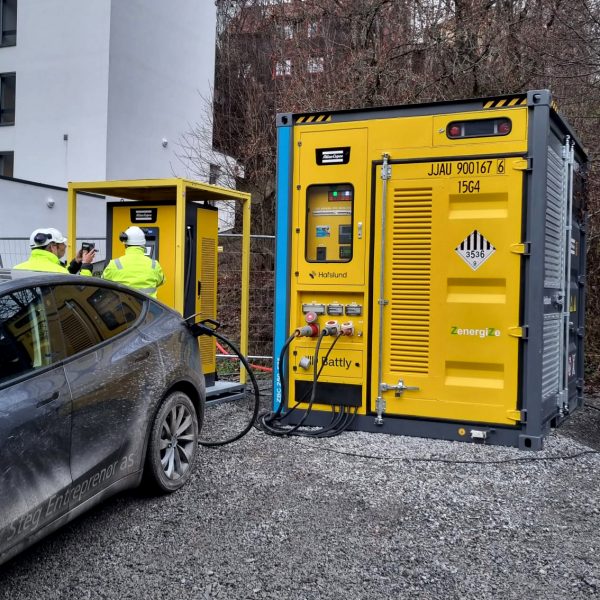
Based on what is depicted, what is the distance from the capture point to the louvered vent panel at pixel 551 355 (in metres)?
6.00

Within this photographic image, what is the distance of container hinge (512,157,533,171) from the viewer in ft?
18.7

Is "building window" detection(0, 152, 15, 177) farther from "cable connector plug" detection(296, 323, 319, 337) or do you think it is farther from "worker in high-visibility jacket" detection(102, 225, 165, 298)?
"cable connector plug" detection(296, 323, 319, 337)

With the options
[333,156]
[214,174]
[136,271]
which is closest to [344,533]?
[136,271]

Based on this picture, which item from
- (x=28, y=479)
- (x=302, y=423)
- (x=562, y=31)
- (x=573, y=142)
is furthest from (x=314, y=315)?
→ (x=562, y=31)

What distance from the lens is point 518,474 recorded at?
17.3ft

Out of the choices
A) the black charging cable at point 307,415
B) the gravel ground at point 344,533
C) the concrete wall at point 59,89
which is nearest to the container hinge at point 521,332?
the gravel ground at point 344,533

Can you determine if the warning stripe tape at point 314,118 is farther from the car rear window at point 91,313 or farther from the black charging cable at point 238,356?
the car rear window at point 91,313

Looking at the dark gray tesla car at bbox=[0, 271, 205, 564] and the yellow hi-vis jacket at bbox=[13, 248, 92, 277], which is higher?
the yellow hi-vis jacket at bbox=[13, 248, 92, 277]

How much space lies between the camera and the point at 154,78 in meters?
23.3

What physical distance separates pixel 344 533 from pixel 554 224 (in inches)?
138

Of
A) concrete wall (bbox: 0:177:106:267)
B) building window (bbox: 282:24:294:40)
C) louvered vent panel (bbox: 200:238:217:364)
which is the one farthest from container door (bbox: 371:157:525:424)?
concrete wall (bbox: 0:177:106:267)

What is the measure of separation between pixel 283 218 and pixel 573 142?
282cm

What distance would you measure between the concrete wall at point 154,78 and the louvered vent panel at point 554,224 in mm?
15196

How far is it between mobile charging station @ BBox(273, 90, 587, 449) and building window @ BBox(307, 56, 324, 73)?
7.97 meters
